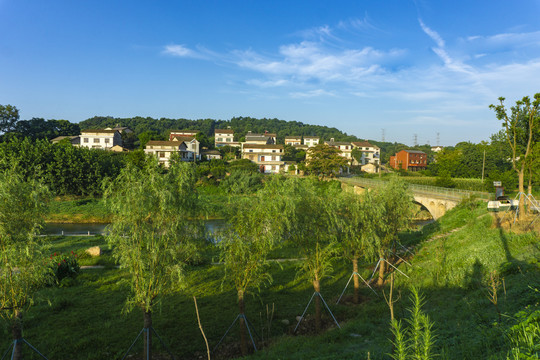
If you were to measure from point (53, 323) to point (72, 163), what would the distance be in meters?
47.9

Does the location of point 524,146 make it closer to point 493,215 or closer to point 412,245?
point 493,215

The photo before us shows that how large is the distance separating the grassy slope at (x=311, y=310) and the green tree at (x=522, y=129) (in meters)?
4.49

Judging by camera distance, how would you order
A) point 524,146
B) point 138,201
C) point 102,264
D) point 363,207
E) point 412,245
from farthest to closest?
1. point 412,245
2. point 102,264
3. point 524,146
4. point 363,207
5. point 138,201

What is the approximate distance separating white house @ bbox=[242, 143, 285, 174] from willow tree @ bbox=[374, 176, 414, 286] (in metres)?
67.8

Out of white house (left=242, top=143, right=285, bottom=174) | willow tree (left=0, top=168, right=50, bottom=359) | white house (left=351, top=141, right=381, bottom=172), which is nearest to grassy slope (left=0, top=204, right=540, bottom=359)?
willow tree (left=0, top=168, right=50, bottom=359)

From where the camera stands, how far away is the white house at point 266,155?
88750mm

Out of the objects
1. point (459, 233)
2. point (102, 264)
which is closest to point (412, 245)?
point (459, 233)

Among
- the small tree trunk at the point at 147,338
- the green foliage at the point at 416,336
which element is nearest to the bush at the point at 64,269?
the small tree trunk at the point at 147,338

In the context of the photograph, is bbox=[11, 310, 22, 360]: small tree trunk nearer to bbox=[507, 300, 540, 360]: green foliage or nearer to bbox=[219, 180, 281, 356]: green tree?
bbox=[219, 180, 281, 356]: green tree

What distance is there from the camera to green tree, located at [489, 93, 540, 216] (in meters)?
20.6

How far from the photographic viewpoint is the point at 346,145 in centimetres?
10738

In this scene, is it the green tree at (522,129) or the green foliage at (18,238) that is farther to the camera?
the green tree at (522,129)

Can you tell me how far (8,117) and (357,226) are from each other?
102052 mm

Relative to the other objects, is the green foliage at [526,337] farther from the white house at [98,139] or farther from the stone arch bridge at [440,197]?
the white house at [98,139]
